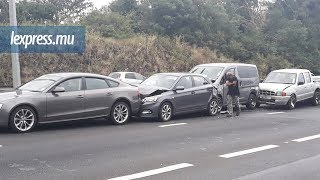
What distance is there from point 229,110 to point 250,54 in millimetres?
23101

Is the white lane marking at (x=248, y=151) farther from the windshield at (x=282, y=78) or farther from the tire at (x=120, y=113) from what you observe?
the windshield at (x=282, y=78)

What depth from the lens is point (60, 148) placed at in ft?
29.5

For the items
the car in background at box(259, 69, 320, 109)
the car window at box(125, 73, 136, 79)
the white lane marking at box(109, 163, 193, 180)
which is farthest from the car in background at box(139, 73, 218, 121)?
the car window at box(125, 73, 136, 79)

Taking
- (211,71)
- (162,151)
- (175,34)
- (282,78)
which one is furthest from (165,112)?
(175,34)

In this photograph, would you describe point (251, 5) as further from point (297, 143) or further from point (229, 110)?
point (297, 143)

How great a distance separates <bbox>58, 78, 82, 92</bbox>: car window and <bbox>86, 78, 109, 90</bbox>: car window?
278 mm

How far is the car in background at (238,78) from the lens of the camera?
16422 mm

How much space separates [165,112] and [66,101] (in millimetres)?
3510

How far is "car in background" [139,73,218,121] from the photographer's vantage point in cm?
1366

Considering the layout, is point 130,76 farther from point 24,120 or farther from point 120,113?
point 24,120

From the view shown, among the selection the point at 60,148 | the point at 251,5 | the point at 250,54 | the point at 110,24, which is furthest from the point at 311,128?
the point at 251,5

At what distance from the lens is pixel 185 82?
1480 cm

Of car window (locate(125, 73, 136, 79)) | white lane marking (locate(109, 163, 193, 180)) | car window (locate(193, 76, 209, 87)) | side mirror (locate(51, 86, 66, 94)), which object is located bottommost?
white lane marking (locate(109, 163, 193, 180))

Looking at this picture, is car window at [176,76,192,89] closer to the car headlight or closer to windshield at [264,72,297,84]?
the car headlight
